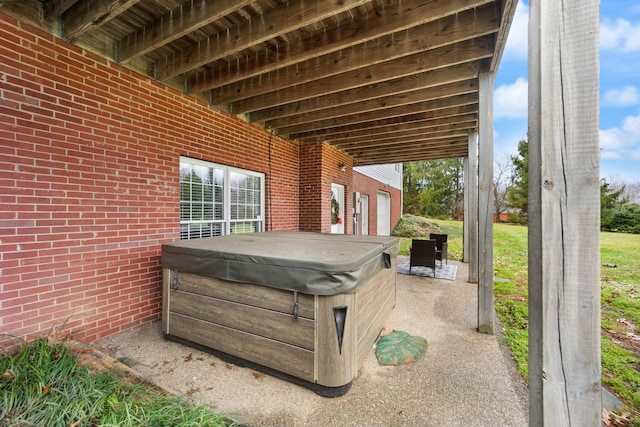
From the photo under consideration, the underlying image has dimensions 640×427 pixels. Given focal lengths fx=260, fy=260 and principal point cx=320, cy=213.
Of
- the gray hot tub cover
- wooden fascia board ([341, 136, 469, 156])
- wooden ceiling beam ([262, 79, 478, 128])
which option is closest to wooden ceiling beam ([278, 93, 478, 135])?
wooden ceiling beam ([262, 79, 478, 128])

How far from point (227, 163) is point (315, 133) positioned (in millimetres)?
2292

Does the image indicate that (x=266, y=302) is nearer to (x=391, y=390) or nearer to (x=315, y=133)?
(x=391, y=390)

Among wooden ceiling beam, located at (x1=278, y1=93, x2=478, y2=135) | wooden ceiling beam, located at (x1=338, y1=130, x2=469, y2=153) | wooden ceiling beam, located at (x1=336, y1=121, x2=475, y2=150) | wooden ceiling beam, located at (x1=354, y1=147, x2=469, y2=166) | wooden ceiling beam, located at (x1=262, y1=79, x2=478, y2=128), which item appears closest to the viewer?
wooden ceiling beam, located at (x1=262, y1=79, x2=478, y2=128)

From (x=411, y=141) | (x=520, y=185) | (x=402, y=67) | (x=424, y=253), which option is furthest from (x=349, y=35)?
(x=520, y=185)

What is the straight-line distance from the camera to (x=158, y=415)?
1628 mm

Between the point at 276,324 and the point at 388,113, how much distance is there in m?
3.89

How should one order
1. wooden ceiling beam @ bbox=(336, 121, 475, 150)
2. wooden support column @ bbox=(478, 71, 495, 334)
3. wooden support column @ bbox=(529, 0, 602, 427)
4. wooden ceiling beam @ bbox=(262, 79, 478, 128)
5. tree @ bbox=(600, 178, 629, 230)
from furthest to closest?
tree @ bbox=(600, 178, 629, 230), wooden ceiling beam @ bbox=(336, 121, 475, 150), wooden ceiling beam @ bbox=(262, 79, 478, 128), wooden support column @ bbox=(478, 71, 495, 334), wooden support column @ bbox=(529, 0, 602, 427)

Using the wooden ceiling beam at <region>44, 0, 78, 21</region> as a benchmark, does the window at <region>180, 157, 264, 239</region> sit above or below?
below

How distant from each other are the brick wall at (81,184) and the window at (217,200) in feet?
0.94

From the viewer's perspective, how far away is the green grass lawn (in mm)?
2295

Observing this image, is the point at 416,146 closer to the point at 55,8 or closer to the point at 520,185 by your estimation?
the point at 55,8

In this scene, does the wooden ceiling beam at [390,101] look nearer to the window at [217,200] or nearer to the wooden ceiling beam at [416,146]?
the window at [217,200]

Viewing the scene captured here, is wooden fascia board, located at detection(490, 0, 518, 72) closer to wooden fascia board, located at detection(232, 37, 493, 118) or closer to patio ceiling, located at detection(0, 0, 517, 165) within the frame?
patio ceiling, located at detection(0, 0, 517, 165)

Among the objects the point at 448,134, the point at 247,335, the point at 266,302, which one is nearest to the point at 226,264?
the point at 266,302
